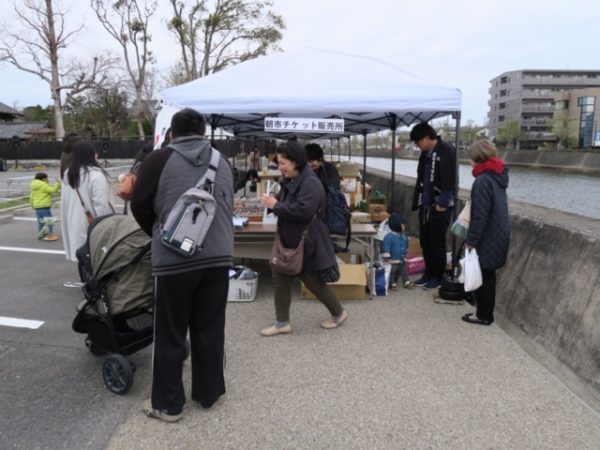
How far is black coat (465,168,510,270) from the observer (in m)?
3.95

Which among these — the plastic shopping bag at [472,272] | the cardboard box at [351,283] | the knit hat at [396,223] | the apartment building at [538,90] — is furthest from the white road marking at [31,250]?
the apartment building at [538,90]

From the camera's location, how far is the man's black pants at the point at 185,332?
2.54 m

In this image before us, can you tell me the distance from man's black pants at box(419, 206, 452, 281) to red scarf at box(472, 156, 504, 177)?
1.11m

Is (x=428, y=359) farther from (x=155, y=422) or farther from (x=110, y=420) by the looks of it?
(x=110, y=420)

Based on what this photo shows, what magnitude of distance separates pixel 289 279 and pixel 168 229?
1639 millimetres

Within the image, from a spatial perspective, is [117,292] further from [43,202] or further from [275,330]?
[43,202]

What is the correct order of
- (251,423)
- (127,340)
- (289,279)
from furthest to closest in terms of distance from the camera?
(289,279), (127,340), (251,423)

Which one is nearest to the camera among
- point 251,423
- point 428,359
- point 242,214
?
point 251,423

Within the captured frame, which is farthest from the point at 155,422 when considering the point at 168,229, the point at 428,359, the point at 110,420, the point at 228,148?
the point at 228,148

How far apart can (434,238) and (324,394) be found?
106 inches

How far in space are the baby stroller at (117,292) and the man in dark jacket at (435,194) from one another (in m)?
3.28

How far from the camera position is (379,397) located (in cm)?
300

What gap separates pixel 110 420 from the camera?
9.02 feet

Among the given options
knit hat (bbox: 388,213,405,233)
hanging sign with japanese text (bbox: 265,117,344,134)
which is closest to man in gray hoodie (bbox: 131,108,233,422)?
hanging sign with japanese text (bbox: 265,117,344,134)
